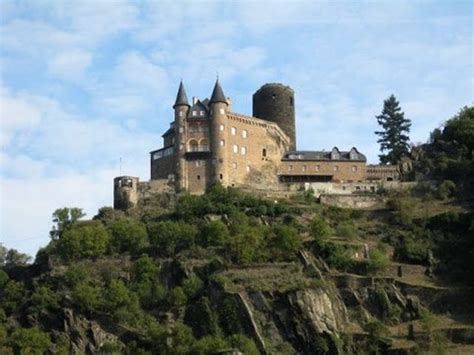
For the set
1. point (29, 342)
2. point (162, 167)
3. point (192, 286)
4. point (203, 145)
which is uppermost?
point (203, 145)

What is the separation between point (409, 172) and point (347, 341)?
29.6 m

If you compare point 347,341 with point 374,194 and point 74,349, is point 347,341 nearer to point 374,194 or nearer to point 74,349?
point 74,349

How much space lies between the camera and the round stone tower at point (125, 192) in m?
82.1

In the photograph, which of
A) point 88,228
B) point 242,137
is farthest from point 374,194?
point 88,228

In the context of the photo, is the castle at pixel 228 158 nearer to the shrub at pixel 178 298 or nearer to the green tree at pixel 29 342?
the shrub at pixel 178 298

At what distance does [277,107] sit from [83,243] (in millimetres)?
30894

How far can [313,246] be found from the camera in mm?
71500

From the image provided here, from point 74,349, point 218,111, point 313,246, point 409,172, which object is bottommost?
point 74,349

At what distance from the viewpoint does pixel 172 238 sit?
72.9m

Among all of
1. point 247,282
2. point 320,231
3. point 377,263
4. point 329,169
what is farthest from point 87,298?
point 329,169

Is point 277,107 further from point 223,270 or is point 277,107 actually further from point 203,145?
point 223,270

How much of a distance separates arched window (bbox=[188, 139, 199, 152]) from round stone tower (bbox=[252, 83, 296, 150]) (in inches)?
533

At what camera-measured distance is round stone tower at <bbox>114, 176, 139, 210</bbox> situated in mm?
82125

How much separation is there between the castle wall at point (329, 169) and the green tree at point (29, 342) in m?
31.9
